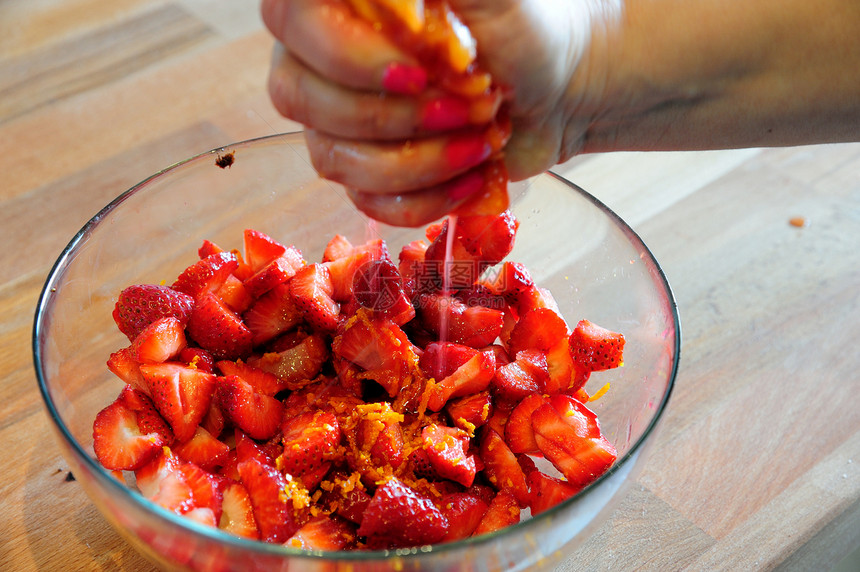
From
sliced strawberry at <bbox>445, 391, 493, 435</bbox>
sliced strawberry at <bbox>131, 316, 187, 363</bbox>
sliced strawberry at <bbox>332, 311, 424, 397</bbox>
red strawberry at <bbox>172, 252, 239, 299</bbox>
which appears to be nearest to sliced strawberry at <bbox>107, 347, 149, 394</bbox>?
sliced strawberry at <bbox>131, 316, 187, 363</bbox>

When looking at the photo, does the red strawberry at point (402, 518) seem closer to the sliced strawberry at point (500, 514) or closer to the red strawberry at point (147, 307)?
the sliced strawberry at point (500, 514)

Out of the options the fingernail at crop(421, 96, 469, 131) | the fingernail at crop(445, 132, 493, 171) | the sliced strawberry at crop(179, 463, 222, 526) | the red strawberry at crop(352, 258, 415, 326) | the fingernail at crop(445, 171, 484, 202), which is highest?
the fingernail at crop(421, 96, 469, 131)

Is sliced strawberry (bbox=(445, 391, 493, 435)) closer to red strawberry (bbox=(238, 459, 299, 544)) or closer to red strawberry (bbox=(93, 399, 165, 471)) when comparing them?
red strawberry (bbox=(238, 459, 299, 544))

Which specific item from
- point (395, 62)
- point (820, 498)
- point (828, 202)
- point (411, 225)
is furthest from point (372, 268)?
point (828, 202)

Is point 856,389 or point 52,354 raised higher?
point 52,354

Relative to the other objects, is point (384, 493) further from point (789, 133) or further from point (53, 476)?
point (789, 133)

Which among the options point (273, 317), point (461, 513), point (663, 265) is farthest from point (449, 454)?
point (663, 265)
